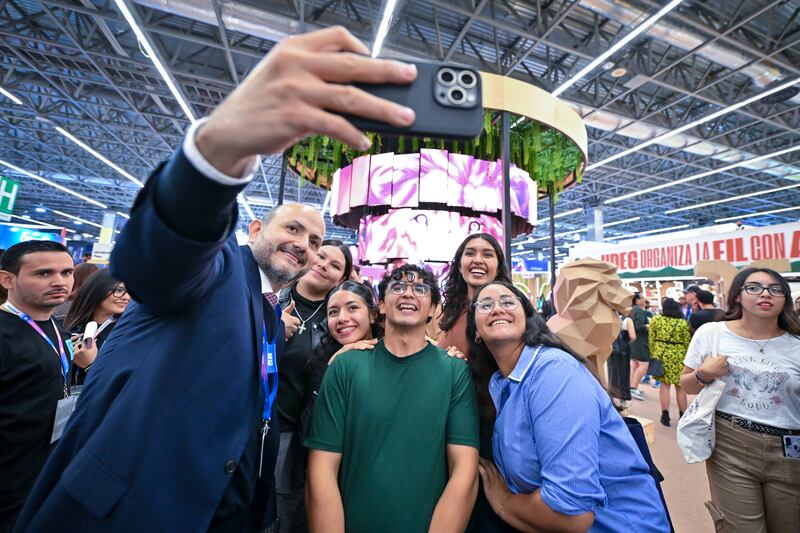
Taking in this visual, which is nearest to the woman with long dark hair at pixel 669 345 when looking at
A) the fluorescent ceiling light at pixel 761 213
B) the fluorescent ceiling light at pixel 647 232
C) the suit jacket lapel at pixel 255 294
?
the suit jacket lapel at pixel 255 294

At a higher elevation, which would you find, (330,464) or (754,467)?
(330,464)

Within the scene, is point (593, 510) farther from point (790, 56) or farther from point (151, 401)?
point (790, 56)

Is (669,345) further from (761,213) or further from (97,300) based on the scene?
(761,213)

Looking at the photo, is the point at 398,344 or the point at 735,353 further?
the point at 735,353

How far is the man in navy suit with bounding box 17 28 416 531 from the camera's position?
53cm

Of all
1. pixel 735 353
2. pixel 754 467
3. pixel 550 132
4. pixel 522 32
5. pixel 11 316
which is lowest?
pixel 754 467

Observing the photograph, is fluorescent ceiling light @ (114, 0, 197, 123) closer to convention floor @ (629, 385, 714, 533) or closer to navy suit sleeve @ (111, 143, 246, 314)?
navy suit sleeve @ (111, 143, 246, 314)

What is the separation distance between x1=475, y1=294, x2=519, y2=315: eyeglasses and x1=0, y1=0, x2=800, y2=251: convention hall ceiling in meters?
6.00

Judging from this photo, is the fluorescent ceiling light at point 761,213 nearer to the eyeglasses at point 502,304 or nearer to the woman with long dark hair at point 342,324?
the eyeglasses at point 502,304

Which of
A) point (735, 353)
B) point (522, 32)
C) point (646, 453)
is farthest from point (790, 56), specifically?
point (646, 453)

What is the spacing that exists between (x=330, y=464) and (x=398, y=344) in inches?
20.4

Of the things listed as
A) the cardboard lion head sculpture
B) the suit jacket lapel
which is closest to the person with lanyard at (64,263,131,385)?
the suit jacket lapel

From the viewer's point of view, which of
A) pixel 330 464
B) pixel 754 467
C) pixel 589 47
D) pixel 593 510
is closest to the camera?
pixel 593 510

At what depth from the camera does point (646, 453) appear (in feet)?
4.86
